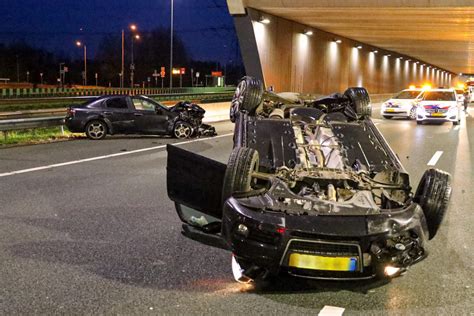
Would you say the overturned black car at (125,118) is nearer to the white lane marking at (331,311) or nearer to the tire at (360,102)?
the tire at (360,102)

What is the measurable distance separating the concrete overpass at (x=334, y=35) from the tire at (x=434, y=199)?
24.4 metres

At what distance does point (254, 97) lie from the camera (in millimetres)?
7344

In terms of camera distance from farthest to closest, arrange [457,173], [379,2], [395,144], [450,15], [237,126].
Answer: [450,15], [379,2], [395,144], [457,173], [237,126]

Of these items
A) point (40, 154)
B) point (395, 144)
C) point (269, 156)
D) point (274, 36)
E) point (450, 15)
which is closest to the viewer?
point (269, 156)

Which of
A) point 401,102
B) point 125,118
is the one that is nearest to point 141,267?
point 125,118

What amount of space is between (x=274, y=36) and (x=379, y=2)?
709cm

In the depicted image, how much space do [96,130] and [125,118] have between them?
92cm

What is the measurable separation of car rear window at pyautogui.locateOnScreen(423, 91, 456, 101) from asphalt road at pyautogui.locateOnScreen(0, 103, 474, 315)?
16983mm

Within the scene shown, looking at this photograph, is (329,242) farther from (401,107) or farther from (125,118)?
(401,107)

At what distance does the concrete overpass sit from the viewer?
29830 mm

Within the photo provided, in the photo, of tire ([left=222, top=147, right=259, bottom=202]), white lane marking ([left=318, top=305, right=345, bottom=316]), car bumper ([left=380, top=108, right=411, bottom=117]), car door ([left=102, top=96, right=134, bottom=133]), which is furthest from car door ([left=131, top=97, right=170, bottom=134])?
car bumper ([left=380, top=108, right=411, bottom=117])

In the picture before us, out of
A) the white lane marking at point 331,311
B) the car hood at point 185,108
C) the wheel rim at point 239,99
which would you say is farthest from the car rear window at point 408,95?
the white lane marking at point 331,311

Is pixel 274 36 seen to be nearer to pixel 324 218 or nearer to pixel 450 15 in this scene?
pixel 450 15

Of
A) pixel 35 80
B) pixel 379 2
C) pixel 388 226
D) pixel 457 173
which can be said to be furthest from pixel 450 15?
pixel 35 80
